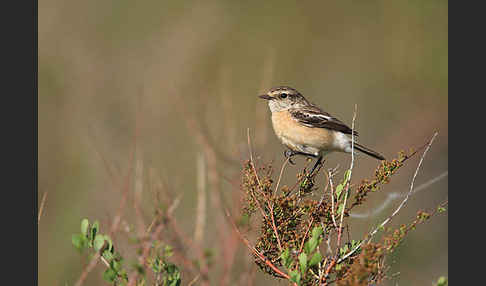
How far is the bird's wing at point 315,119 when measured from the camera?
582 cm

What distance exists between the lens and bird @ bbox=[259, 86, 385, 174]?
571 centimetres

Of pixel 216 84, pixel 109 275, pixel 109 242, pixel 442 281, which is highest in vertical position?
pixel 109 242

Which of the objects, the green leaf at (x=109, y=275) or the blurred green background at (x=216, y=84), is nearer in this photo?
the green leaf at (x=109, y=275)

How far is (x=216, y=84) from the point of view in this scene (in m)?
9.84

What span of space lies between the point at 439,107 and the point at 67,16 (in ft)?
22.6

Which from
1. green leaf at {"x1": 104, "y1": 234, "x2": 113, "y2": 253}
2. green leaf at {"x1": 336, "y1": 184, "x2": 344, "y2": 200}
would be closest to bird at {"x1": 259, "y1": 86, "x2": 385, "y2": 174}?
green leaf at {"x1": 336, "y1": 184, "x2": 344, "y2": 200}

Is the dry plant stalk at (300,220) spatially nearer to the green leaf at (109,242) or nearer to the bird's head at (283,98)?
the green leaf at (109,242)

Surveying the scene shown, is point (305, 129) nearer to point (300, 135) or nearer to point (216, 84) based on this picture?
point (300, 135)

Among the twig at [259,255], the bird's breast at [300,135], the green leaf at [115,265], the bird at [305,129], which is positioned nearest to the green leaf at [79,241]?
the green leaf at [115,265]

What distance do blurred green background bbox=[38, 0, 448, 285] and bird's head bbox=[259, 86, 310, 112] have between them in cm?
111

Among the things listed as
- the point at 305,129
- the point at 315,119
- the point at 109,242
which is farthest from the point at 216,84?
the point at 109,242

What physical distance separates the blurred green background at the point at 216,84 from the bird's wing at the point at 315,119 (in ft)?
4.32

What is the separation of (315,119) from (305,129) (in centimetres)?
23

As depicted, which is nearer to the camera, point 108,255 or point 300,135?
point 108,255
